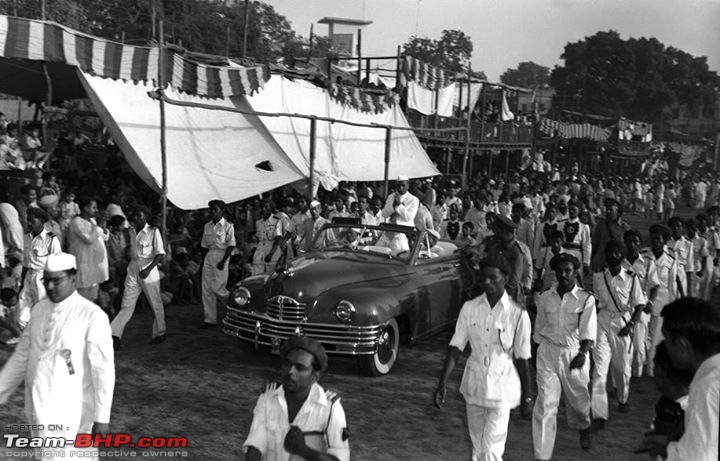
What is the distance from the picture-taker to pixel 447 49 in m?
64.2

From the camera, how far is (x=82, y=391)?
3879mm

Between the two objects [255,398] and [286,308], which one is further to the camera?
[286,308]

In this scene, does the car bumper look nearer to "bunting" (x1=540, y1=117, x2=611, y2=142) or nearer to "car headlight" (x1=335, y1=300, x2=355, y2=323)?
"car headlight" (x1=335, y1=300, x2=355, y2=323)

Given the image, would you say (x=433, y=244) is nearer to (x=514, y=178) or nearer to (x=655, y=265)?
(x=655, y=265)

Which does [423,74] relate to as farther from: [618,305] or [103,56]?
[618,305]

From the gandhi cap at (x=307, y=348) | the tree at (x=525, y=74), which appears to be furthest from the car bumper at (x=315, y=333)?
the tree at (x=525, y=74)

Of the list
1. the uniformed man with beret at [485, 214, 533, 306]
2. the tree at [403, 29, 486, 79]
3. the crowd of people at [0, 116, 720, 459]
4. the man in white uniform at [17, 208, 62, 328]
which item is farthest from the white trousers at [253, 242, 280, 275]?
the tree at [403, 29, 486, 79]

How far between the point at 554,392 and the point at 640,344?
2.86m

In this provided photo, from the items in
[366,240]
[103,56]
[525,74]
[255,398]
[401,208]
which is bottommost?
[255,398]

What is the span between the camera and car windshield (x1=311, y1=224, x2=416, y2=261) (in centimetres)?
889

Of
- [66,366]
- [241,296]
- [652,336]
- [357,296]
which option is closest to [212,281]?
[241,296]

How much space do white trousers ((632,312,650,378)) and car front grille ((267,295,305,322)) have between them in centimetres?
340

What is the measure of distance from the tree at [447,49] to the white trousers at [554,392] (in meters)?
59.1

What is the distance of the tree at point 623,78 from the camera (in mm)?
62688
